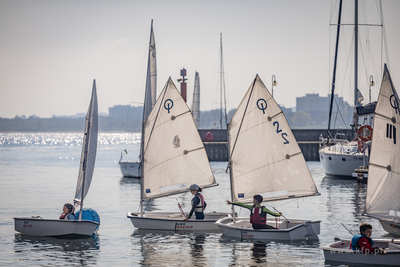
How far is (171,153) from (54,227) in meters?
5.81

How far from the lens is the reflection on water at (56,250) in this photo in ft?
59.7

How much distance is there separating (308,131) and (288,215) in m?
50.8

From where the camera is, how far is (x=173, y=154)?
77.5ft

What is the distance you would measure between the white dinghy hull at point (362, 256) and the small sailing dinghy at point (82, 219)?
9.26 m

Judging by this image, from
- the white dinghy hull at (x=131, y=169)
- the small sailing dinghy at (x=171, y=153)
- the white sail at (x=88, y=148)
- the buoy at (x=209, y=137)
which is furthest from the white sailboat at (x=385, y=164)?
the buoy at (x=209, y=137)

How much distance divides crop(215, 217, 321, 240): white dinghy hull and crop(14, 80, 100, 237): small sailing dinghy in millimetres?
5146

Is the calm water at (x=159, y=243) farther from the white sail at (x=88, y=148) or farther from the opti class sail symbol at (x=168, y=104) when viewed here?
the opti class sail symbol at (x=168, y=104)

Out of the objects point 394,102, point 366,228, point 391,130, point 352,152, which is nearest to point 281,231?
point 366,228

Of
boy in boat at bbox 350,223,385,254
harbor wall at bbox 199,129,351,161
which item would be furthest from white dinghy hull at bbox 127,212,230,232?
harbor wall at bbox 199,129,351,161

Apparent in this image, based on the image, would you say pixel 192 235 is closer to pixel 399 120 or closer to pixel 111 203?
pixel 399 120

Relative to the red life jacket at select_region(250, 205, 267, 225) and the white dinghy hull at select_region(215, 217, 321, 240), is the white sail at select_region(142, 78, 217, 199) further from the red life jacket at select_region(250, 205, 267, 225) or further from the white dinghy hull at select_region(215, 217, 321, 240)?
the red life jacket at select_region(250, 205, 267, 225)

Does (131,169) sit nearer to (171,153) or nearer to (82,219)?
(171,153)

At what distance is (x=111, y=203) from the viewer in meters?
35.5

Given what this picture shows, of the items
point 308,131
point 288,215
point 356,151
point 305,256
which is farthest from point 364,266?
point 308,131
